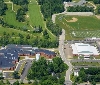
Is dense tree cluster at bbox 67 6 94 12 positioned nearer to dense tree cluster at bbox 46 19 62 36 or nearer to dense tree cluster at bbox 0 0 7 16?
dense tree cluster at bbox 46 19 62 36

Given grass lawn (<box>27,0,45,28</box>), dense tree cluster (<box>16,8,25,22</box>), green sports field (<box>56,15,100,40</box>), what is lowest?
green sports field (<box>56,15,100,40</box>)

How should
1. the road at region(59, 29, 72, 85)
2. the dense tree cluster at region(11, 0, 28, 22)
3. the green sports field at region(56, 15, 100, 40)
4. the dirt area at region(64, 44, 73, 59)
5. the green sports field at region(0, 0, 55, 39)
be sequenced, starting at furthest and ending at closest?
the dense tree cluster at region(11, 0, 28, 22), the green sports field at region(56, 15, 100, 40), the green sports field at region(0, 0, 55, 39), the dirt area at region(64, 44, 73, 59), the road at region(59, 29, 72, 85)

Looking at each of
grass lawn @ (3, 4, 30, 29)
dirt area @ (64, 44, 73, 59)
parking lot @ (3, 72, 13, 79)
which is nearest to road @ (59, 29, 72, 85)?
dirt area @ (64, 44, 73, 59)

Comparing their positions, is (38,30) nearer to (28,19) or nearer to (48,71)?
(28,19)

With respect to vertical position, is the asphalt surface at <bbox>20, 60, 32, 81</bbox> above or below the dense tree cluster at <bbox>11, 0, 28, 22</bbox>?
below

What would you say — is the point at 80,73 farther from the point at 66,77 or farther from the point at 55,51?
the point at 55,51

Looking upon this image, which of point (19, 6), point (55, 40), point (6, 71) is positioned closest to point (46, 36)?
point (55, 40)

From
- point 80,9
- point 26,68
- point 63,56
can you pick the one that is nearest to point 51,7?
point 80,9

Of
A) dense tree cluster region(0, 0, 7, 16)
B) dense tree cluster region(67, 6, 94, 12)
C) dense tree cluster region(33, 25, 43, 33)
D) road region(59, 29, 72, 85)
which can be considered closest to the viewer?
road region(59, 29, 72, 85)
